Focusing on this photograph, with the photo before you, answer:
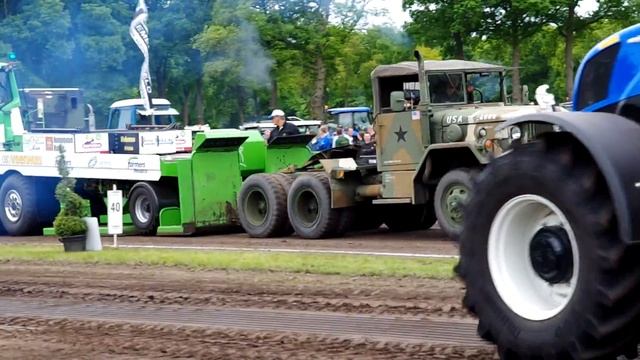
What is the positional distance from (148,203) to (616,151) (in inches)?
576

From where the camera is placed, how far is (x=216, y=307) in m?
9.28

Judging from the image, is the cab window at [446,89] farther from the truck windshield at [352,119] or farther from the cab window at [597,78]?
the truck windshield at [352,119]

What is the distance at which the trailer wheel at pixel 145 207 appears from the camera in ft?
61.3

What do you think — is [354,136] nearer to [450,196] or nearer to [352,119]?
[450,196]

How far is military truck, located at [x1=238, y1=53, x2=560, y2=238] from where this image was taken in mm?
14812

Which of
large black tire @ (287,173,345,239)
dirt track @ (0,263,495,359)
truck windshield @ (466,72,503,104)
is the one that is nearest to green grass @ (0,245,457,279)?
dirt track @ (0,263,495,359)

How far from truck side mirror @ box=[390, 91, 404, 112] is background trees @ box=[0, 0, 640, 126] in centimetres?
1275

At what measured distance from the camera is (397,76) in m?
15.7

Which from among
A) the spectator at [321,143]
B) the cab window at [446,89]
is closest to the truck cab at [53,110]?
the spectator at [321,143]

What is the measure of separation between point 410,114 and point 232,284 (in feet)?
18.2

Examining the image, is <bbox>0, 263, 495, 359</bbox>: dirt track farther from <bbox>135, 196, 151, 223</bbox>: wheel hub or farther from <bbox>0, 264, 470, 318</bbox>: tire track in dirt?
<bbox>135, 196, 151, 223</bbox>: wheel hub

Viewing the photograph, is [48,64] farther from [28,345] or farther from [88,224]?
[28,345]

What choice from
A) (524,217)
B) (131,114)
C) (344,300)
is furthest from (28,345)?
(131,114)

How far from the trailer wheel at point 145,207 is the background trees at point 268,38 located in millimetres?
12859
